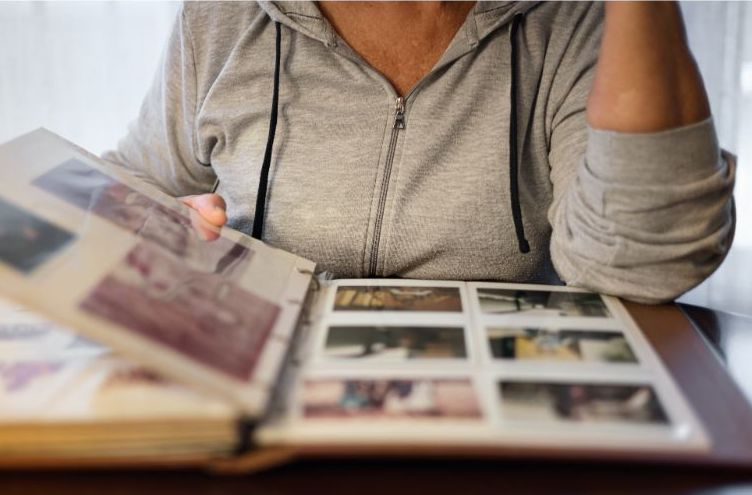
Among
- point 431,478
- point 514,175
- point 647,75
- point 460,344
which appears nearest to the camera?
point 431,478

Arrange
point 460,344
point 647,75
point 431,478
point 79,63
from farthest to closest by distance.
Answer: point 79,63
point 647,75
point 460,344
point 431,478

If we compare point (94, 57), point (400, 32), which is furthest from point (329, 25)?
point (94, 57)

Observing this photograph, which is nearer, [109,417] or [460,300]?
[109,417]

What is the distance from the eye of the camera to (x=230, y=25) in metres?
0.89

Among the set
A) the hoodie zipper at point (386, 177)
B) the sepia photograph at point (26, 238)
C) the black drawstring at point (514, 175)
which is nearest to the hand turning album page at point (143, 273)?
Answer: the sepia photograph at point (26, 238)

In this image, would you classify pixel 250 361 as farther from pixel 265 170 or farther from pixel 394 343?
pixel 265 170

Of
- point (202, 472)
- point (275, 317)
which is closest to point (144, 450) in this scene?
point (202, 472)

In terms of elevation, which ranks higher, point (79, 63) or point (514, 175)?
point (514, 175)

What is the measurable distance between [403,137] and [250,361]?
0.41 metres

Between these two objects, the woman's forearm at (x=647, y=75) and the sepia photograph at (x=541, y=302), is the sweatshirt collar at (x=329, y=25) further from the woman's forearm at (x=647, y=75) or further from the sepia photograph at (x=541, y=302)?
the sepia photograph at (x=541, y=302)

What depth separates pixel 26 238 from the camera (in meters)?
0.51

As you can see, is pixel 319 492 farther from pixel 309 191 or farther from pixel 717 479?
pixel 309 191

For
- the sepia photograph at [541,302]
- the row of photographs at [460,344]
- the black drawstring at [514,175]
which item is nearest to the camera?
the row of photographs at [460,344]

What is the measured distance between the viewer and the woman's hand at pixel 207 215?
0.68 metres
